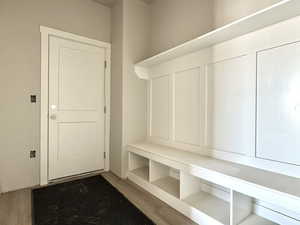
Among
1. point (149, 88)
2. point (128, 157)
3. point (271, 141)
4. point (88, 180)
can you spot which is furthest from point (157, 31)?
point (88, 180)

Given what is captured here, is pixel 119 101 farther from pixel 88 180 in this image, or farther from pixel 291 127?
pixel 291 127

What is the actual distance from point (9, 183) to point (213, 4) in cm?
317

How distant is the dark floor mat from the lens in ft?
5.28

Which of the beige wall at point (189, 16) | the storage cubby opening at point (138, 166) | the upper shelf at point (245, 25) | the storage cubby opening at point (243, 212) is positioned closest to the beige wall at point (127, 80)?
the storage cubby opening at point (138, 166)

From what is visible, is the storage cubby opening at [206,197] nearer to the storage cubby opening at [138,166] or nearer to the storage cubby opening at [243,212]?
the storage cubby opening at [243,212]

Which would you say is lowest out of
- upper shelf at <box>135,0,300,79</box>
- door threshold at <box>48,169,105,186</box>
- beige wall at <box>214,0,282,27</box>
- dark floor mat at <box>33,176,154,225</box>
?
dark floor mat at <box>33,176,154,225</box>

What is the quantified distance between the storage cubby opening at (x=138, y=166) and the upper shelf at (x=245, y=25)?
151 centimetres

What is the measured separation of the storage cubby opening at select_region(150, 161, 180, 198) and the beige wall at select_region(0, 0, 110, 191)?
61.0 inches

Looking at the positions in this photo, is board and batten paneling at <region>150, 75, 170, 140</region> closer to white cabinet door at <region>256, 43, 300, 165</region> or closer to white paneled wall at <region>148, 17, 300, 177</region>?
white paneled wall at <region>148, 17, 300, 177</region>

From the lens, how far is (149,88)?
2781mm

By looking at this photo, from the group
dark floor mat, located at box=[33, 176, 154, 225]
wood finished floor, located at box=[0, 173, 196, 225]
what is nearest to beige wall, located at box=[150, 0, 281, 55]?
wood finished floor, located at box=[0, 173, 196, 225]

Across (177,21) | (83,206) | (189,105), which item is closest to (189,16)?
(177,21)

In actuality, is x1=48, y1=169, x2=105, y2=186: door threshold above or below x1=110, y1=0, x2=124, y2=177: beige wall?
below

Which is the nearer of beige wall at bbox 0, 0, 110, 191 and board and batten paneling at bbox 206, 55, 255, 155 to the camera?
board and batten paneling at bbox 206, 55, 255, 155
